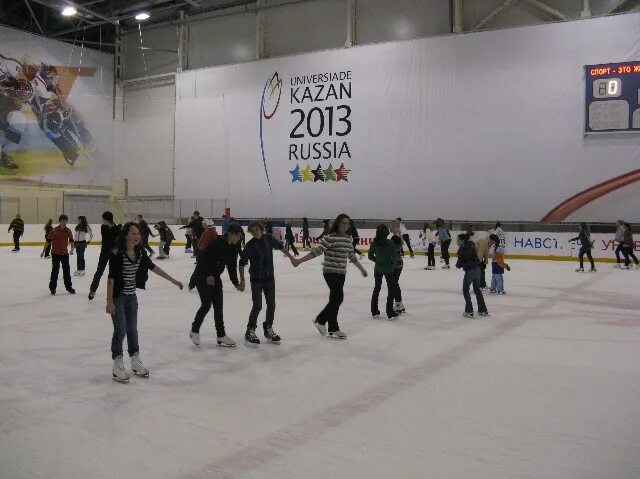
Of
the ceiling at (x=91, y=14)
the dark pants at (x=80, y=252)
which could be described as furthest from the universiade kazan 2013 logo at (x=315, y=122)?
the dark pants at (x=80, y=252)

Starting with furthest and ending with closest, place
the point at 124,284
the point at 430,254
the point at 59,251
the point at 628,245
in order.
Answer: the point at 430,254 < the point at 628,245 < the point at 59,251 < the point at 124,284

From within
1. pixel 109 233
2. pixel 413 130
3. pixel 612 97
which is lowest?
pixel 109 233

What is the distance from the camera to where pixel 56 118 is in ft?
96.2

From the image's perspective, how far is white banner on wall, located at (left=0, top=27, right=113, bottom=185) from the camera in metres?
27.7

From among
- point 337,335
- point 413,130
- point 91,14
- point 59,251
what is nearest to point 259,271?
point 337,335

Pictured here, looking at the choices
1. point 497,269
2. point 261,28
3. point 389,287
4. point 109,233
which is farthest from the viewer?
point 261,28

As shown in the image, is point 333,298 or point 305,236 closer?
point 333,298

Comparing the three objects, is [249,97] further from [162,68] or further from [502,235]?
[502,235]

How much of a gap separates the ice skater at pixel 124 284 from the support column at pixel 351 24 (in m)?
21.2

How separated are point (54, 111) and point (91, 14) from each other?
16.4 ft

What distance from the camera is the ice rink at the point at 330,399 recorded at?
10.4 feet

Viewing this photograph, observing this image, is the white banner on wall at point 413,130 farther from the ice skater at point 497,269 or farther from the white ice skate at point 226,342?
the white ice skate at point 226,342

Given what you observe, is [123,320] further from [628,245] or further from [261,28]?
[261,28]

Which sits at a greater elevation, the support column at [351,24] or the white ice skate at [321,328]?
the support column at [351,24]
